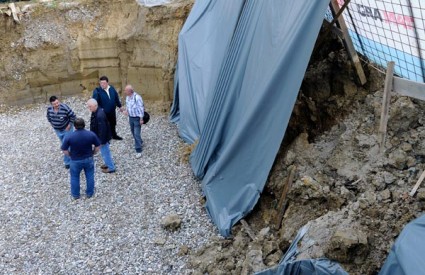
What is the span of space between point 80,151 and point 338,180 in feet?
12.4

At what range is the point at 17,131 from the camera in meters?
9.71

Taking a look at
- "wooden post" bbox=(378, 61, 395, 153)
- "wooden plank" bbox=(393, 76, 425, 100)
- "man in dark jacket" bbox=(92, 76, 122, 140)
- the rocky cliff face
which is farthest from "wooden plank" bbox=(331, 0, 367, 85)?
the rocky cliff face

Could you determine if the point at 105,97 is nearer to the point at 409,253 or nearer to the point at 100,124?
the point at 100,124

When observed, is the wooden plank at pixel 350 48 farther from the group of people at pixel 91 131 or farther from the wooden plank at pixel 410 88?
the group of people at pixel 91 131

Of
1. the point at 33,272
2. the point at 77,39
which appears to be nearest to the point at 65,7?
the point at 77,39

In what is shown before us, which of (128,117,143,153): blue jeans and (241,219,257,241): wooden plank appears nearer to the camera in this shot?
(241,219,257,241): wooden plank

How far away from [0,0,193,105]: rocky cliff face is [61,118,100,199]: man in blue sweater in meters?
3.92

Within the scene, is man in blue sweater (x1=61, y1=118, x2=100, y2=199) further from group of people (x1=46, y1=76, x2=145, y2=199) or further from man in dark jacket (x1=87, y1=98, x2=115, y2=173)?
man in dark jacket (x1=87, y1=98, x2=115, y2=173)

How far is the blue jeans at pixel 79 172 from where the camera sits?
6.61 m

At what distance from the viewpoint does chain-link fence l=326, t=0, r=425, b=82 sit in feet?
14.8

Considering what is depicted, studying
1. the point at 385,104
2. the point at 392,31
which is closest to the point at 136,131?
the point at 385,104

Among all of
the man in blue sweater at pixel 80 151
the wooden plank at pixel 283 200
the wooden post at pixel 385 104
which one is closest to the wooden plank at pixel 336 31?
the wooden post at pixel 385 104

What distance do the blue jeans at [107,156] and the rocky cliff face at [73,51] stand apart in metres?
3.13

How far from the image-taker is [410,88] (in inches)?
178
